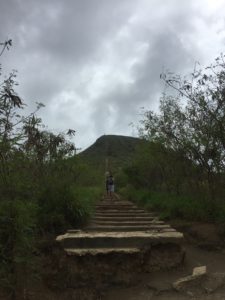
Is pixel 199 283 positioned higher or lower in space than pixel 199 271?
lower

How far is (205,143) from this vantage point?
509 inches

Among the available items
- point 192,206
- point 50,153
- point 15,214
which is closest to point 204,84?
point 192,206

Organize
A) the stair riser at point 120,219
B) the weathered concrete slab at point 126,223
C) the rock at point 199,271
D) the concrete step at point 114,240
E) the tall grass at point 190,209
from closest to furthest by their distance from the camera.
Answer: the rock at point 199,271 → the concrete step at point 114,240 → the weathered concrete slab at point 126,223 → the tall grass at point 190,209 → the stair riser at point 120,219

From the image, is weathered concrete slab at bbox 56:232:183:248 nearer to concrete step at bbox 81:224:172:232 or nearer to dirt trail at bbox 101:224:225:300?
dirt trail at bbox 101:224:225:300

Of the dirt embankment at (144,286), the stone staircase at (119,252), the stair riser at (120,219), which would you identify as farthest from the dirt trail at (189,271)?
the stair riser at (120,219)

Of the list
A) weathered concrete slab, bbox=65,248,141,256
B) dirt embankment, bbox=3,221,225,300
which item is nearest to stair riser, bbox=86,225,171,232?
dirt embankment, bbox=3,221,225,300

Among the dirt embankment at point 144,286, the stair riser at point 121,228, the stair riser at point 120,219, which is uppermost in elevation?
the stair riser at point 120,219

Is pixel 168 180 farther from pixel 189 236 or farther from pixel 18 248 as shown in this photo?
pixel 18 248

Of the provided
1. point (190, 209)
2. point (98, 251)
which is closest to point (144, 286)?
point (98, 251)

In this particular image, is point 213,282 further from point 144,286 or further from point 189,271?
point 144,286

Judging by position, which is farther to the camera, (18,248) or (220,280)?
(220,280)

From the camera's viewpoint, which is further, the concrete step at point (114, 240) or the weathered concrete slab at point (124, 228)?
the weathered concrete slab at point (124, 228)

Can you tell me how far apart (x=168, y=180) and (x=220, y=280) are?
11622 millimetres

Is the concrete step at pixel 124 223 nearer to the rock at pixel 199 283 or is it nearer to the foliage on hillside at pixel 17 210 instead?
the foliage on hillside at pixel 17 210
